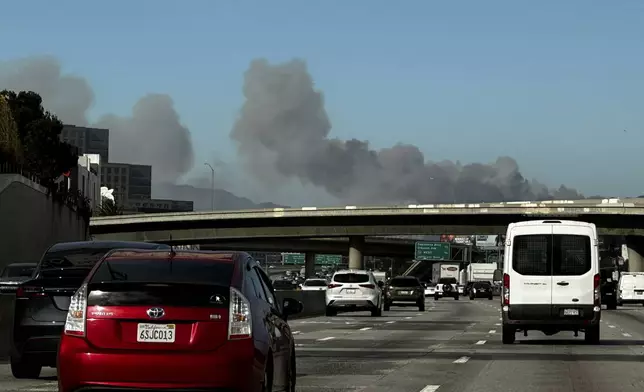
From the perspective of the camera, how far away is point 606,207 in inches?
3497

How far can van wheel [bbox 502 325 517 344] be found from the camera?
2709 cm

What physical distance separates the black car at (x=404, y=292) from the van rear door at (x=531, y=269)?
106 feet

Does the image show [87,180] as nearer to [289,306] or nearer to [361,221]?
[361,221]

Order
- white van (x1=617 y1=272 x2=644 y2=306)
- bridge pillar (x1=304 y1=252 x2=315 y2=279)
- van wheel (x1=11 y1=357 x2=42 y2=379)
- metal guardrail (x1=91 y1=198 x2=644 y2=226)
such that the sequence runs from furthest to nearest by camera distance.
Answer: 1. bridge pillar (x1=304 y1=252 x2=315 y2=279)
2. metal guardrail (x1=91 y1=198 x2=644 y2=226)
3. white van (x1=617 y1=272 x2=644 y2=306)
4. van wheel (x1=11 y1=357 x2=42 y2=379)

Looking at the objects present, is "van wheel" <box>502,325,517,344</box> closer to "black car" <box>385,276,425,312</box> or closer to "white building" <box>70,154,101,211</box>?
"black car" <box>385,276,425,312</box>

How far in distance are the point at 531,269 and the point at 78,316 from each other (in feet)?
57.8

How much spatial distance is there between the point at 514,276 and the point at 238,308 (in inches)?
670

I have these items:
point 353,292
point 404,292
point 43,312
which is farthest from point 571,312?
point 404,292

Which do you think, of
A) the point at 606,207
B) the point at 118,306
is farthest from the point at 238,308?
the point at 606,207

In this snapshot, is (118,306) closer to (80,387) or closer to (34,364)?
(80,387)

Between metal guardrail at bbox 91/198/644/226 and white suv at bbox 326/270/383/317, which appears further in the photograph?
metal guardrail at bbox 91/198/644/226

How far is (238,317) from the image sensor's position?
10758 millimetres

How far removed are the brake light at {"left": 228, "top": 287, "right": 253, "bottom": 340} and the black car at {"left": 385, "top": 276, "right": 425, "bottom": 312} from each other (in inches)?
1917

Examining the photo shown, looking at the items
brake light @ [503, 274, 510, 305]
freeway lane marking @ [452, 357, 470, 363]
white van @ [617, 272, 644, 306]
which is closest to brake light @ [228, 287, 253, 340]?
freeway lane marking @ [452, 357, 470, 363]
